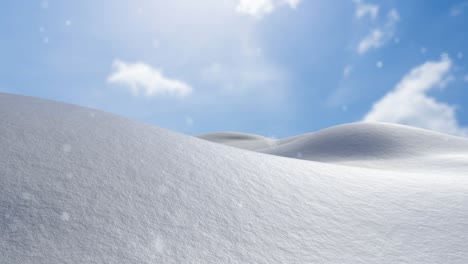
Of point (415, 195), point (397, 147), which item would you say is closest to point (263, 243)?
point (415, 195)

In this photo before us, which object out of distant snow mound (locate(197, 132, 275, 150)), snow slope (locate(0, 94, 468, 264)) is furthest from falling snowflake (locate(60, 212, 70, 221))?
distant snow mound (locate(197, 132, 275, 150))

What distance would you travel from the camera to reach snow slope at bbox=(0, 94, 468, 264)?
6.79ft

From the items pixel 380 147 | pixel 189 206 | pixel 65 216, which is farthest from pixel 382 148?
pixel 65 216

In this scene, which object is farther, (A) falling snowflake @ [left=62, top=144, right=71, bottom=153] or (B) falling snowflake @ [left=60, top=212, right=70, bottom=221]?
(A) falling snowflake @ [left=62, top=144, right=71, bottom=153]

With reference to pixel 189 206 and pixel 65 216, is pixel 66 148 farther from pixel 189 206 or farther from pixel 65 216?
pixel 189 206

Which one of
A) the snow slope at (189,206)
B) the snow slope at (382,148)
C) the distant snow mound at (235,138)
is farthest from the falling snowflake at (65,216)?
the distant snow mound at (235,138)

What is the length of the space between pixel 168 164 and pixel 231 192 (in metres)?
0.70

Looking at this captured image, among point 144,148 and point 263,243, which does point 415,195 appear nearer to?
point 263,243

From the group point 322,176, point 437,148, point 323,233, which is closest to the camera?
point 323,233

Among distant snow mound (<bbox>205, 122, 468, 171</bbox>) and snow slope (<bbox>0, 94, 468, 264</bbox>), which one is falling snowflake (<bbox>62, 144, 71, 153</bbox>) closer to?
snow slope (<bbox>0, 94, 468, 264</bbox>)

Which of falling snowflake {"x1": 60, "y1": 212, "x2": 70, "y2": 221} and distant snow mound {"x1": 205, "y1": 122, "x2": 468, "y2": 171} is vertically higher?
distant snow mound {"x1": 205, "y1": 122, "x2": 468, "y2": 171}

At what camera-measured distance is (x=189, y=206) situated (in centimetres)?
260

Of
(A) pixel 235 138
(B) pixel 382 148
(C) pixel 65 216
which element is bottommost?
(C) pixel 65 216

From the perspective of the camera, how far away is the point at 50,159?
287 cm
